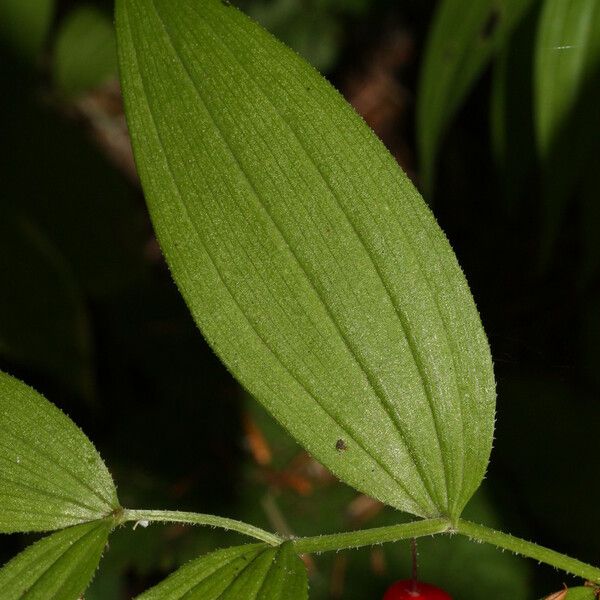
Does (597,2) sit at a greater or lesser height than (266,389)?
greater

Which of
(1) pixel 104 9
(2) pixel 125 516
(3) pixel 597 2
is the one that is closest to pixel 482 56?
(3) pixel 597 2

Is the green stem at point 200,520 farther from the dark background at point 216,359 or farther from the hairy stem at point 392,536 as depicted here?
the dark background at point 216,359

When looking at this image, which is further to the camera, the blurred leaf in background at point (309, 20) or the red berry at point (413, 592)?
the blurred leaf in background at point (309, 20)

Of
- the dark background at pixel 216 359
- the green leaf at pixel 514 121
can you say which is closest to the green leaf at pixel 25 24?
the dark background at pixel 216 359

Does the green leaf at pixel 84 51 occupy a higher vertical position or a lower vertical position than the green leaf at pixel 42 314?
higher

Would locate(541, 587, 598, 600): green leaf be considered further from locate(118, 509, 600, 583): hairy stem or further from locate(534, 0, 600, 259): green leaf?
locate(534, 0, 600, 259): green leaf

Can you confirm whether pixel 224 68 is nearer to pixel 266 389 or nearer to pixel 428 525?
pixel 266 389
